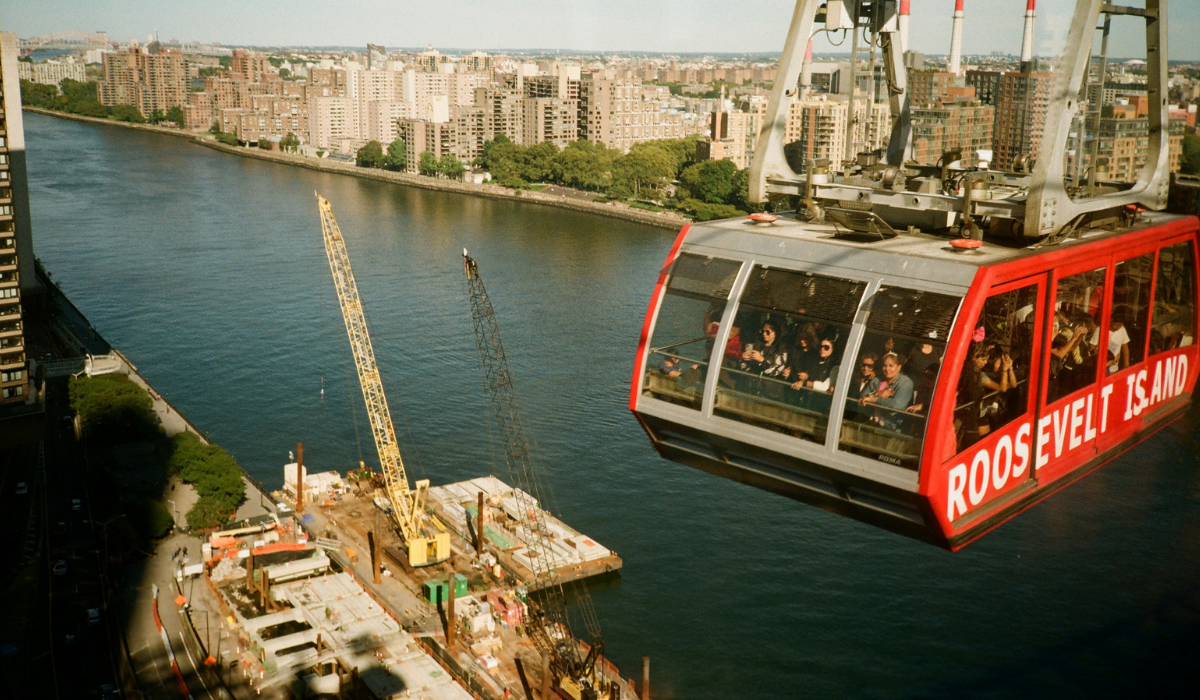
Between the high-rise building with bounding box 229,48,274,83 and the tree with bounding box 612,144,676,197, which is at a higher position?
the high-rise building with bounding box 229,48,274,83

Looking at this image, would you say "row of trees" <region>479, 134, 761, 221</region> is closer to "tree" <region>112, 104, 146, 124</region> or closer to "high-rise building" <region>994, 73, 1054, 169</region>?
"high-rise building" <region>994, 73, 1054, 169</region>

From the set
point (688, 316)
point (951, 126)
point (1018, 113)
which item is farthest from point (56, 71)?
point (688, 316)

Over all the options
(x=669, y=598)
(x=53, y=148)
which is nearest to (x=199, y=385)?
(x=669, y=598)

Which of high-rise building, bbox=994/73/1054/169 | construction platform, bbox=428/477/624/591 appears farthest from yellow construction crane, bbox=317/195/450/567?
high-rise building, bbox=994/73/1054/169

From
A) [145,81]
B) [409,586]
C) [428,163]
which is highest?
[145,81]

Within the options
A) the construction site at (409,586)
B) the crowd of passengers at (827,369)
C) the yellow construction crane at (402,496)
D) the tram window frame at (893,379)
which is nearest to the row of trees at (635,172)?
the yellow construction crane at (402,496)

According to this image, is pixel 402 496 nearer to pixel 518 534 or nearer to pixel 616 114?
pixel 518 534

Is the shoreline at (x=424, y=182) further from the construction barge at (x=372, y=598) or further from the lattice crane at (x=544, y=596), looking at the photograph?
the construction barge at (x=372, y=598)
